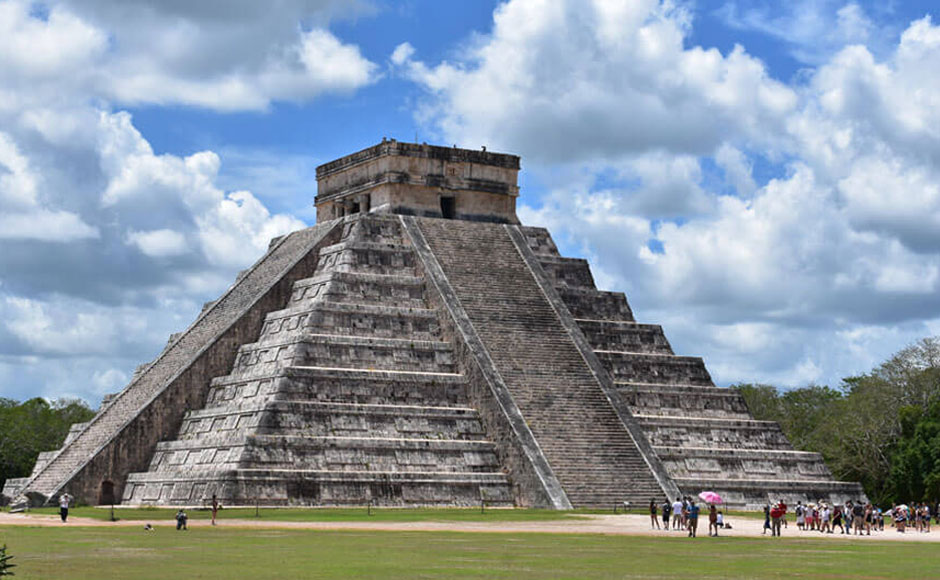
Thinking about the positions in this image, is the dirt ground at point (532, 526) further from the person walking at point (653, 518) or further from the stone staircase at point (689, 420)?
the stone staircase at point (689, 420)

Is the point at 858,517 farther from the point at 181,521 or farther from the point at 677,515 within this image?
the point at 181,521

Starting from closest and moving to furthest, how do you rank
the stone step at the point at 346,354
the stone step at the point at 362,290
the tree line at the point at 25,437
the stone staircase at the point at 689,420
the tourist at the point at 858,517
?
the tourist at the point at 858,517 → the stone step at the point at 346,354 → the stone staircase at the point at 689,420 → the stone step at the point at 362,290 → the tree line at the point at 25,437

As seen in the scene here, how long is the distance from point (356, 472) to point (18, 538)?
10.2 metres

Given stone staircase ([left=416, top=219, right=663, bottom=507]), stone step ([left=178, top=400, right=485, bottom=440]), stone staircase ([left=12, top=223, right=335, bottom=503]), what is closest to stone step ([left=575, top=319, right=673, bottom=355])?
stone staircase ([left=416, top=219, right=663, bottom=507])

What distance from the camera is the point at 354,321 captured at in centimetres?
3716

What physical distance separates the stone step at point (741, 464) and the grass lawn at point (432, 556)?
32.2 feet

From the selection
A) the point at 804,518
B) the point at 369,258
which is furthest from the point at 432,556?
the point at 369,258

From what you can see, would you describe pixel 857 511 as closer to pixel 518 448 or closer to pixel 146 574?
pixel 518 448

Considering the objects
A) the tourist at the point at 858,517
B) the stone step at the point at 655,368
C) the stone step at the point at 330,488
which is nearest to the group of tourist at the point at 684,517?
the tourist at the point at 858,517

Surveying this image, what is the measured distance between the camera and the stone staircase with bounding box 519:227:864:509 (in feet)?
120

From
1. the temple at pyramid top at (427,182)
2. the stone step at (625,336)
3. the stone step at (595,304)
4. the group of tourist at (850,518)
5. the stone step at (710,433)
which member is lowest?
the group of tourist at (850,518)

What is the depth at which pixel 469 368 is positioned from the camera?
120ft

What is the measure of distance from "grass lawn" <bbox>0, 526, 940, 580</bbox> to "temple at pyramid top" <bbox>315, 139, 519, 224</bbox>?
1820cm

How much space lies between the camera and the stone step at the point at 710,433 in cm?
3725
